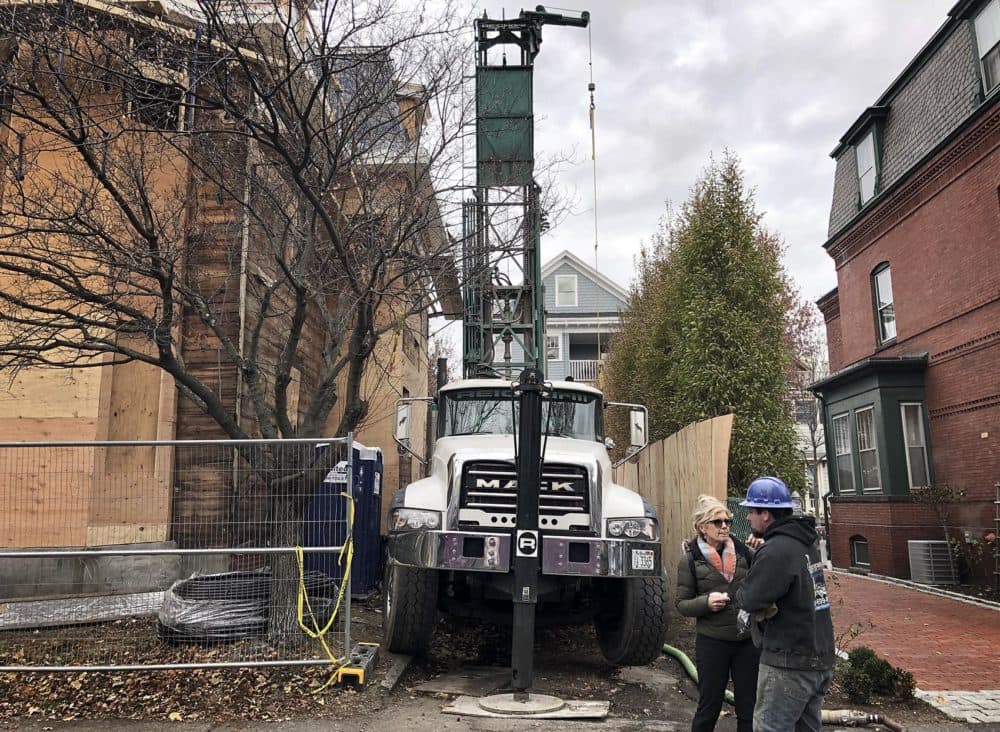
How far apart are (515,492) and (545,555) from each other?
0.66 m

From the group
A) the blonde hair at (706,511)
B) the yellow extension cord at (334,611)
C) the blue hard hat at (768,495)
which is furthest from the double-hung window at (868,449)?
the blue hard hat at (768,495)

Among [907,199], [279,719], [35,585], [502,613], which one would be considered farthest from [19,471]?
[907,199]

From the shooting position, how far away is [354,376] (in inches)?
311

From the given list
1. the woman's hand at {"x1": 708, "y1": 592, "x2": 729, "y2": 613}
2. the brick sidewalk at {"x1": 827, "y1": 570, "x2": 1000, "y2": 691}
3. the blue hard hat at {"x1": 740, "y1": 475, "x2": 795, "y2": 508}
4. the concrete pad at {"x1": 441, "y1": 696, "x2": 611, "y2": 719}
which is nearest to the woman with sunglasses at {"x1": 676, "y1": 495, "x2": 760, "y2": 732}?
the woman's hand at {"x1": 708, "y1": 592, "x2": 729, "y2": 613}

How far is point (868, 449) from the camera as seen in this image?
16125mm

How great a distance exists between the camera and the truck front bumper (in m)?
6.34

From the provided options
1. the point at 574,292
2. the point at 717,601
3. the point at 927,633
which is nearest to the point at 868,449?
the point at 927,633

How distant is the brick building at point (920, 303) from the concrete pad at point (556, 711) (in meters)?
9.88

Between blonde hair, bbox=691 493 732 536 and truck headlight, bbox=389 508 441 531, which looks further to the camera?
truck headlight, bbox=389 508 441 531

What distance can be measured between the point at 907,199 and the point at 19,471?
15660mm

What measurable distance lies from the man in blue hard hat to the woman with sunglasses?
1.81 ft

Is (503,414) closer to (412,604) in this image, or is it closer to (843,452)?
(412,604)

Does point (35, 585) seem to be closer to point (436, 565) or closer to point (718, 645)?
point (436, 565)

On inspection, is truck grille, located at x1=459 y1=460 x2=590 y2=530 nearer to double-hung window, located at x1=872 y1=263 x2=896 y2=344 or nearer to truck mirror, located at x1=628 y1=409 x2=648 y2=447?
truck mirror, located at x1=628 y1=409 x2=648 y2=447
